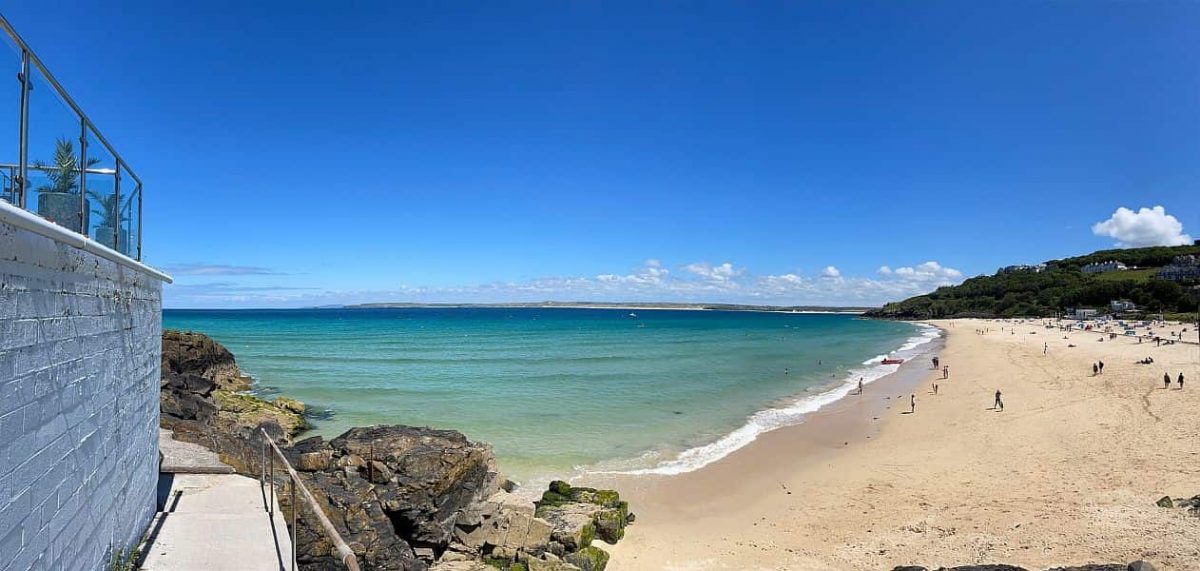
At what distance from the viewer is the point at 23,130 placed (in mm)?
4254

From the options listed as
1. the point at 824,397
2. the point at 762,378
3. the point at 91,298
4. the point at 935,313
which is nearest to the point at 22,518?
the point at 91,298

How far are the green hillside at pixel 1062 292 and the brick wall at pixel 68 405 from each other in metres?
116

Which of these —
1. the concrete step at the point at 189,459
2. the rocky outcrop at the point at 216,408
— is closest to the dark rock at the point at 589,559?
the rocky outcrop at the point at 216,408

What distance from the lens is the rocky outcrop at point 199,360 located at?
1089 inches

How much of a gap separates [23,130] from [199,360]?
29.9 metres

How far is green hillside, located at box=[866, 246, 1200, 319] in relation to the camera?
9738 centimetres

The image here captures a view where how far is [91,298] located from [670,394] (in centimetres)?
2788

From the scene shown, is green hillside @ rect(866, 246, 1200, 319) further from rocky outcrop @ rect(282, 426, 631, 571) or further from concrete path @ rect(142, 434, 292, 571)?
concrete path @ rect(142, 434, 292, 571)

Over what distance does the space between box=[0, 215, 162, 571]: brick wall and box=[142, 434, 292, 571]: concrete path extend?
0.37 meters

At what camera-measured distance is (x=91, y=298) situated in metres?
5.12

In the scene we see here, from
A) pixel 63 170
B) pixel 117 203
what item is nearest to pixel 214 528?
pixel 117 203

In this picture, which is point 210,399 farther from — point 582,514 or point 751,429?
point 751,429

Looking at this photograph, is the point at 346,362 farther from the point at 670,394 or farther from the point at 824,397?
the point at 824,397

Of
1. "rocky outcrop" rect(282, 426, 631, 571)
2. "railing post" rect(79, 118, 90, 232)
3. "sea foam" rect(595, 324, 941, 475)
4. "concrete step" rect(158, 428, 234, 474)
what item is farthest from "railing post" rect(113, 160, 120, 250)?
"sea foam" rect(595, 324, 941, 475)
